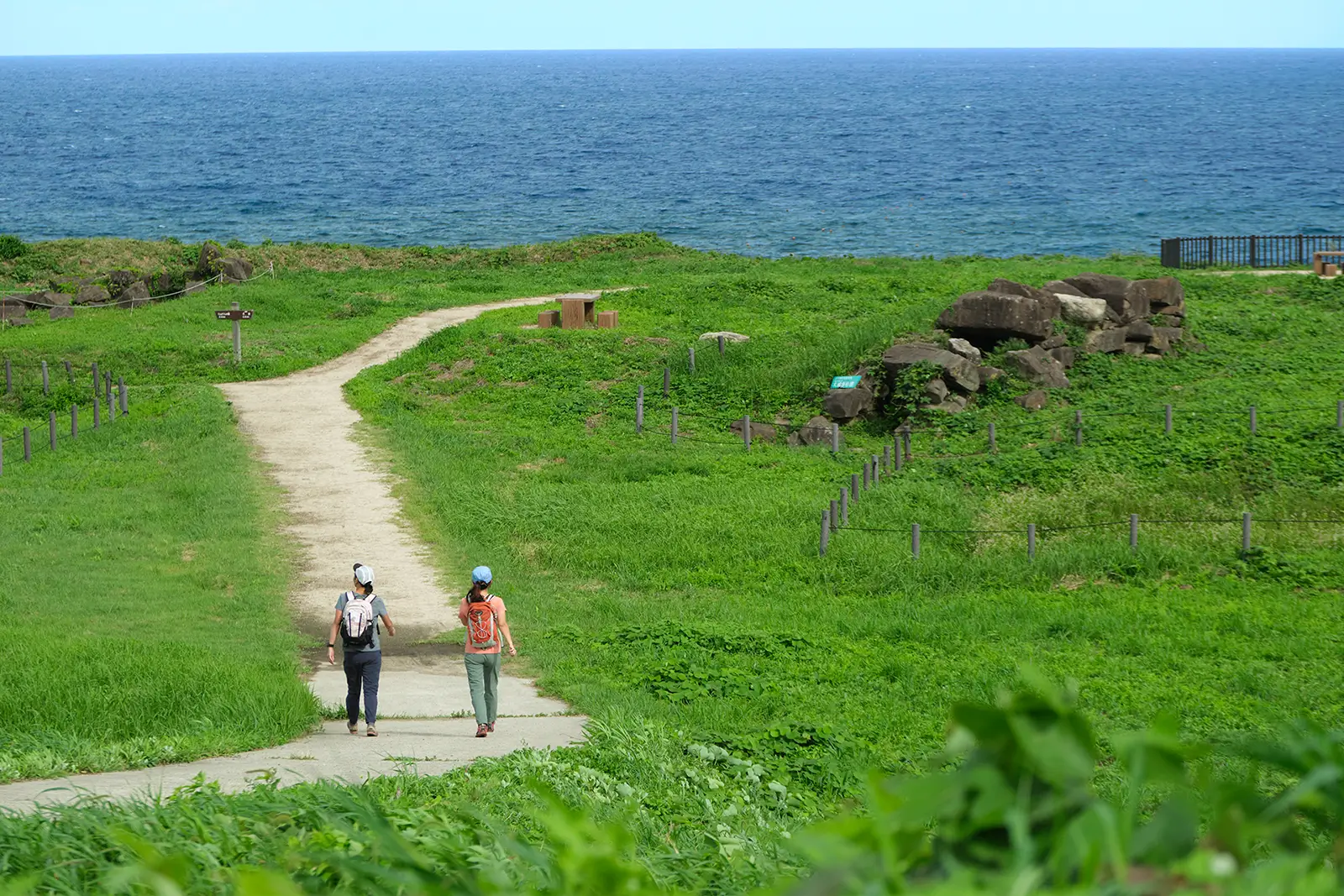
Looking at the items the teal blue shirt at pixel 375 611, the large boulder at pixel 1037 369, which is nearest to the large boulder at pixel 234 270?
the large boulder at pixel 1037 369

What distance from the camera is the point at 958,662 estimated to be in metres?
15.1

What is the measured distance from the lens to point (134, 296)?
42781mm

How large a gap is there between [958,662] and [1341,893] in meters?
12.8

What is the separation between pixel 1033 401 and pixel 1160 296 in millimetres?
7585

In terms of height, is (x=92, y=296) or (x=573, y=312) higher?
(x=92, y=296)

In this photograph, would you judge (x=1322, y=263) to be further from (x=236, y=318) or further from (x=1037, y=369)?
(x=236, y=318)

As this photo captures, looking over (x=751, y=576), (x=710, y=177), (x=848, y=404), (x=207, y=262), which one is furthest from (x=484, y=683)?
(x=710, y=177)

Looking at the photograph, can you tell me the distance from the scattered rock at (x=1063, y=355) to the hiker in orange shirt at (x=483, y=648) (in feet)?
64.2

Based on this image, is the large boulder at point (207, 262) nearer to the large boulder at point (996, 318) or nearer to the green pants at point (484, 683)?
the large boulder at point (996, 318)

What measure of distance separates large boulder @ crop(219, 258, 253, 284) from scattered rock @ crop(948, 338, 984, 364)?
88.2ft

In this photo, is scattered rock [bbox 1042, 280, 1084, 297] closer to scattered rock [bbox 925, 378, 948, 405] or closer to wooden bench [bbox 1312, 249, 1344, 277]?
scattered rock [bbox 925, 378, 948, 405]

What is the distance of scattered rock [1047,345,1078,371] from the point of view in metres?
29.8

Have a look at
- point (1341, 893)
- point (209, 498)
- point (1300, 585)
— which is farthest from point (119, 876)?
point (209, 498)

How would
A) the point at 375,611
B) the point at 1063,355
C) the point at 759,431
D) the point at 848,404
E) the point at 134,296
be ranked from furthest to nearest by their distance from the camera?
the point at 134,296
the point at 1063,355
the point at 848,404
the point at 759,431
the point at 375,611
